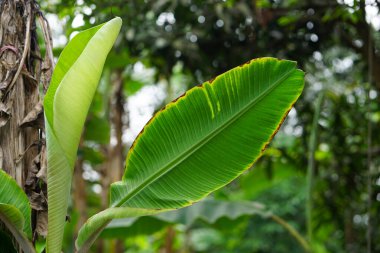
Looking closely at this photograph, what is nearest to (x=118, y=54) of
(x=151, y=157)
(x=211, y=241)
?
(x=151, y=157)

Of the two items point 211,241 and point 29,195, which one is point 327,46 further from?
point 211,241

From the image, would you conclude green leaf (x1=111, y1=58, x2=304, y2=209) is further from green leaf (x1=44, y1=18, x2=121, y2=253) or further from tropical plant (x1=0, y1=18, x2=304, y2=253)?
green leaf (x1=44, y1=18, x2=121, y2=253)

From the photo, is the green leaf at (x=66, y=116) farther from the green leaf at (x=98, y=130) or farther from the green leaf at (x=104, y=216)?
the green leaf at (x=98, y=130)

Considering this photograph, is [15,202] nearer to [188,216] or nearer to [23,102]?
[23,102]

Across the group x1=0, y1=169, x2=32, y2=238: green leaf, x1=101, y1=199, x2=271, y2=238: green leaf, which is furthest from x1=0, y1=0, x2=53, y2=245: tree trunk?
x1=101, y1=199, x2=271, y2=238: green leaf

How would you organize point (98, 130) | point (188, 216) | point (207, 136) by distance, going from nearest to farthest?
point (207, 136), point (188, 216), point (98, 130)

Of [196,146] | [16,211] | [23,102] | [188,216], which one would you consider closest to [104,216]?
[16,211]

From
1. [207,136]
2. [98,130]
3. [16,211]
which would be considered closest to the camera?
[16,211]

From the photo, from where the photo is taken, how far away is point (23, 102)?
1692 millimetres

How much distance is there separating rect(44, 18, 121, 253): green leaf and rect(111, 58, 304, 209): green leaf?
0.17 meters

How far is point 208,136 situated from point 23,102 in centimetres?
54

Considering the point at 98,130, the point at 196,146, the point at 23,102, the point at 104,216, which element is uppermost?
the point at 23,102

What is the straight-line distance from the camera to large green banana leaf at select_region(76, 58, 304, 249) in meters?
1.60

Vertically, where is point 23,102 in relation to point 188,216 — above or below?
above
